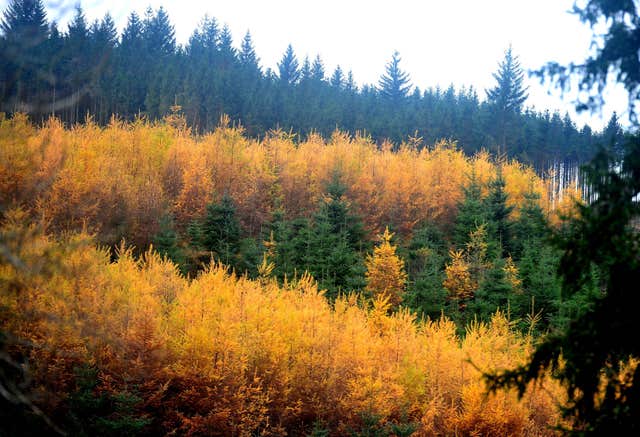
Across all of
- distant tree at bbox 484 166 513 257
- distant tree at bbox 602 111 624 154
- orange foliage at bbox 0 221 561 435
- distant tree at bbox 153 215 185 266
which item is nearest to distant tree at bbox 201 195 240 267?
distant tree at bbox 153 215 185 266

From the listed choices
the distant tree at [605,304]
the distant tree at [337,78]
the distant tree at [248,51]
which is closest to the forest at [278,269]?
the distant tree at [605,304]

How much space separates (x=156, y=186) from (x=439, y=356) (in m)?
29.1

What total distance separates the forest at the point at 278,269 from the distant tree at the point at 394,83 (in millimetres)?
16937

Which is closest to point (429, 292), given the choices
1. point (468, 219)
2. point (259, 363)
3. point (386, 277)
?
point (386, 277)

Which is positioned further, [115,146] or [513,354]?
[115,146]

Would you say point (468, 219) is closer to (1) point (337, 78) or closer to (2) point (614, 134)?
(2) point (614, 134)

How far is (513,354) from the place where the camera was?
28.7 m

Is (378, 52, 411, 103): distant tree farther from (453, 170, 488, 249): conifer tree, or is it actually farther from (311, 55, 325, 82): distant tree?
(453, 170, 488, 249): conifer tree

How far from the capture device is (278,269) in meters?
38.9

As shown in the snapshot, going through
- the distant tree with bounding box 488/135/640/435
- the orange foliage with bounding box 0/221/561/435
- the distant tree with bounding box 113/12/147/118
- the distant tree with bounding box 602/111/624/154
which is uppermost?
the distant tree with bounding box 113/12/147/118

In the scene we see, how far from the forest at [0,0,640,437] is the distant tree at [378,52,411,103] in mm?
16937

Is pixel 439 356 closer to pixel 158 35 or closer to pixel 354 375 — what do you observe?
pixel 354 375

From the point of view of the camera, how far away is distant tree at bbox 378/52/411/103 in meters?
90.5

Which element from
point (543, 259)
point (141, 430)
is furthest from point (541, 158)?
point (141, 430)
